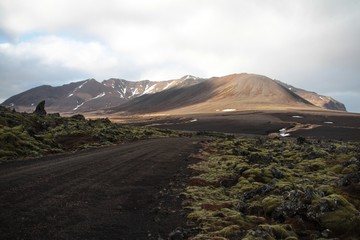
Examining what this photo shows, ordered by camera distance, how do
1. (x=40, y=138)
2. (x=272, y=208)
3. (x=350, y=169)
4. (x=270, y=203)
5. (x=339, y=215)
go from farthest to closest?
(x=40, y=138), (x=350, y=169), (x=270, y=203), (x=272, y=208), (x=339, y=215)

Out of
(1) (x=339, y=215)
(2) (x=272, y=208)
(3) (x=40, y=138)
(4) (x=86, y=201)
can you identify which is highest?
(3) (x=40, y=138)

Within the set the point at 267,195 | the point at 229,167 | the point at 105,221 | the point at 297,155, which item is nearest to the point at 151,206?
the point at 105,221

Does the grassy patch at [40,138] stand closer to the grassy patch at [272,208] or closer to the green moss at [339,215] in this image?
the grassy patch at [272,208]

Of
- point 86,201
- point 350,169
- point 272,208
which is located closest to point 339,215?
point 272,208

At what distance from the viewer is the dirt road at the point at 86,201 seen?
1208 cm

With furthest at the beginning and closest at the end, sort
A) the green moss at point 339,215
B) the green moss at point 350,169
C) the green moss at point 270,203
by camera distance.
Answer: the green moss at point 350,169
the green moss at point 270,203
the green moss at point 339,215

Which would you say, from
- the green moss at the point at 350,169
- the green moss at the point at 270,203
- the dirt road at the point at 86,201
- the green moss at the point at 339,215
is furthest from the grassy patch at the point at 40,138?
the green moss at the point at 350,169

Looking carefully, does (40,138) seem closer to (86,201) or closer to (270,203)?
(86,201)

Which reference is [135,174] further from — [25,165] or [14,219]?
[14,219]

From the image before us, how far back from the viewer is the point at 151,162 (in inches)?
1198

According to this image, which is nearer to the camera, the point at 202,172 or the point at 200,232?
the point at 200,232

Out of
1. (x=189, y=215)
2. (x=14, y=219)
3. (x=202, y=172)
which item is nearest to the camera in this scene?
(x=14, y=219)

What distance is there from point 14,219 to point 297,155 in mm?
29492

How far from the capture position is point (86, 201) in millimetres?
15758
